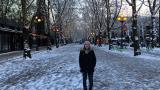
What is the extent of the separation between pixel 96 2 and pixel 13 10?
16.0m

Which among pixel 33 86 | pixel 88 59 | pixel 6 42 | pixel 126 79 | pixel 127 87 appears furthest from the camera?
pixel 6 42

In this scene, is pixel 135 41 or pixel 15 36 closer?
pixel 135 41

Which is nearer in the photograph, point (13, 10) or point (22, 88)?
point (22, 88)

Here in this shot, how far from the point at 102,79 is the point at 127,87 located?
7.49 feet

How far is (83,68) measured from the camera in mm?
10141

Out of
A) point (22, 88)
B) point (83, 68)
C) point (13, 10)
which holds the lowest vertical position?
point (22, 88)

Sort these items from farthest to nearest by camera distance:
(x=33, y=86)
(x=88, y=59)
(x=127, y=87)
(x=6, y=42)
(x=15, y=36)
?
(x=15, y=36)
(x=6, y=42)
(x=33, y=86)
(x=127, y=87)
(x=88, y=59)

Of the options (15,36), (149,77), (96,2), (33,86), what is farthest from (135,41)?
(96,2)

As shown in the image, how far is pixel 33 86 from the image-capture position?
12.5m

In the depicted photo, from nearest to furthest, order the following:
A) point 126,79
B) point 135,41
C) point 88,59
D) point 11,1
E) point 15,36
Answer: point 88,59, point 126,79, point 135,41, point 15,36, point 11,1

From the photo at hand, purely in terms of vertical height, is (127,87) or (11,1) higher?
(11,1)

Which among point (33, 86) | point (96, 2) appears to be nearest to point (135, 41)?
point (33, 86)

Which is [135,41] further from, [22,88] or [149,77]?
[22,88]

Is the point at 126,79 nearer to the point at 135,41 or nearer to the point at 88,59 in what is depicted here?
the point at 88,59
